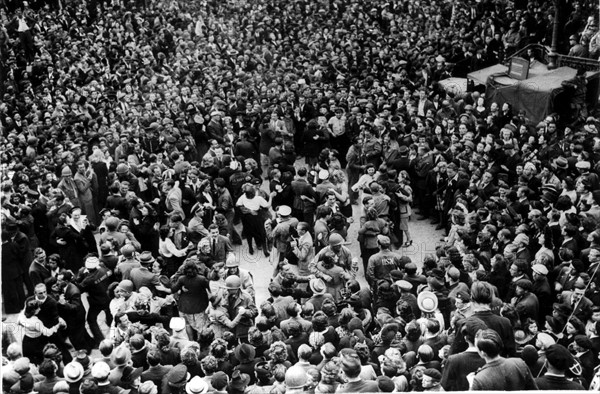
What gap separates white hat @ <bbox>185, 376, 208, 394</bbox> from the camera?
287 inches

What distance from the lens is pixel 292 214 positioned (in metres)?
12.9

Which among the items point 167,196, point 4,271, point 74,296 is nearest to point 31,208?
point 4,271

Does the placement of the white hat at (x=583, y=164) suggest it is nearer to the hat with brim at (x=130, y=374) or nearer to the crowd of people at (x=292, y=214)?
the crowd of people at (x=292, y=214)

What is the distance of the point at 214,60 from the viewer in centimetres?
2108

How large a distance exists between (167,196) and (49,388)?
5.18 meters

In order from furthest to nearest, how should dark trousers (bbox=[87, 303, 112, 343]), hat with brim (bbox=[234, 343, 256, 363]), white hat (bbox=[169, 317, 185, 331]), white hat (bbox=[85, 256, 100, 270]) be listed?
1. dark trousers (bbox=[87, 303, 112, 343])
2. white hat (bbox=[85, 256, 100, 270])
3. white hat (bbox=[169, 317, 185, 331])
4. hat with brim (bbox=[234, 343, 256, 363])

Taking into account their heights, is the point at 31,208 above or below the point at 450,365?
below

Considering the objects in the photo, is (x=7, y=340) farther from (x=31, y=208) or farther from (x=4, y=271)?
(x=31, y=208)

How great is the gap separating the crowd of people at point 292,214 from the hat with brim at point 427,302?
32 mm

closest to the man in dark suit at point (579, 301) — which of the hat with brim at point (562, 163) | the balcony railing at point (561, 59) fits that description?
the hat with brim at point (562, 163)

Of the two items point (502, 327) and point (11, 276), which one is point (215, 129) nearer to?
A: point (11, 276)

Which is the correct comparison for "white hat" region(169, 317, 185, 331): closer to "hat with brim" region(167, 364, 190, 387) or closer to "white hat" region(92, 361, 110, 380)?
"hat with brim" region(167, 364, 190, 387)

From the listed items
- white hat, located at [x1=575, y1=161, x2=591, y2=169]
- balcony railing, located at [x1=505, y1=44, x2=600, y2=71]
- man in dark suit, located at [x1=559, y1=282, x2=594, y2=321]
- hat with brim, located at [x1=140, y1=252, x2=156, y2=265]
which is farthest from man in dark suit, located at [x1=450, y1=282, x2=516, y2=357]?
balcony railing, located at [x1=505, y1=44, x2=600, y2=71]

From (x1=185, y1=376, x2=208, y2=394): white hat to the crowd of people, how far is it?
0.07 ft
